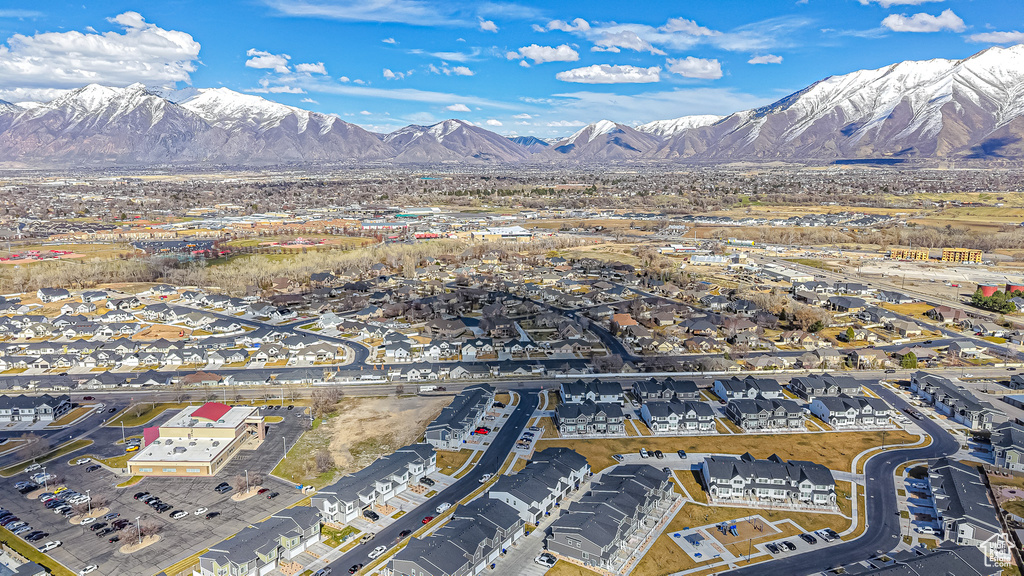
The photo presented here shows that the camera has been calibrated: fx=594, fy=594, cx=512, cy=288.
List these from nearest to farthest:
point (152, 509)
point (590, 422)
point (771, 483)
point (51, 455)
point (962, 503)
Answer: point (962, 503) < point (152, 509) < point (771, 483) < point (51, 455) < point (590, 422)

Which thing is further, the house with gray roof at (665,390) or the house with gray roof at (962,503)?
the house with gray roof at (665,390)

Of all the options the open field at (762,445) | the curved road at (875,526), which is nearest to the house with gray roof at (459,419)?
the open field at (762,445)

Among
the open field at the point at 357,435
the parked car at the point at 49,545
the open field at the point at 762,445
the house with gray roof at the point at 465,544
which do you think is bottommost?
the parked car at the point at 49,545

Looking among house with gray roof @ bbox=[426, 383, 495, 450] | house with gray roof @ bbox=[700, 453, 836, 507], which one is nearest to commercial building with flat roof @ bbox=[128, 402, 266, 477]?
house with gray roof @ bbox=[426, 383, 495, 450]

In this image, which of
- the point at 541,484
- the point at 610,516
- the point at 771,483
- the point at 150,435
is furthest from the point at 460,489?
the point at 150,435

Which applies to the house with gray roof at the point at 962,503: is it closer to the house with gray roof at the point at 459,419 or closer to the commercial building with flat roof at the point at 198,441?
the house with gray roof at the point at 459,419

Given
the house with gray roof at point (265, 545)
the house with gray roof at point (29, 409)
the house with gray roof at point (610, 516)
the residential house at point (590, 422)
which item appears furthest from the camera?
the house with gray roof at point (29, 409)

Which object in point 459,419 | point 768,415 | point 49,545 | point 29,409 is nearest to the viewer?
point 49,545

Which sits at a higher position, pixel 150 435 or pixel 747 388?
pixel 747 388

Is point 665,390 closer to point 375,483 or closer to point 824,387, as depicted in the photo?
point 824,387
